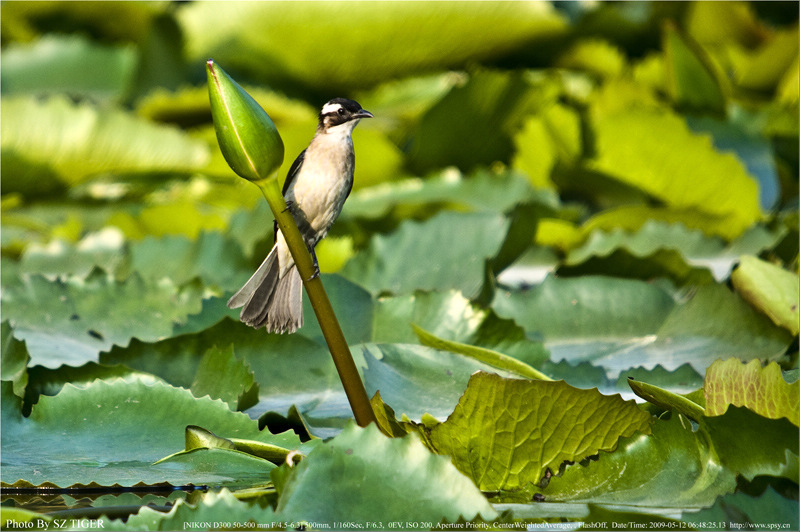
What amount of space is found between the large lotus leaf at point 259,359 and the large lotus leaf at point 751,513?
54 centimetres

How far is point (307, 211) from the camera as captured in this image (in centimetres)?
90

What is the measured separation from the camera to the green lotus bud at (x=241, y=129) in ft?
2.22

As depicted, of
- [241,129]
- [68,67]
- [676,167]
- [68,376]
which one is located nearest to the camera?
[241,129]

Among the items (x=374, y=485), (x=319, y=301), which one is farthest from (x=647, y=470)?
(x=319, y=301)

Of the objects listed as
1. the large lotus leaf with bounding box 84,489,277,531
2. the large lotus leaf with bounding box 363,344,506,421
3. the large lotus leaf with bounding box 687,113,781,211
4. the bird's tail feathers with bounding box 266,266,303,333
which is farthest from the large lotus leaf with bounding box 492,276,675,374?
the large lotus leaf with bounding box 687,113,781,211

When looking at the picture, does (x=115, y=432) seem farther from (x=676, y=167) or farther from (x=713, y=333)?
(x=676, y=167)

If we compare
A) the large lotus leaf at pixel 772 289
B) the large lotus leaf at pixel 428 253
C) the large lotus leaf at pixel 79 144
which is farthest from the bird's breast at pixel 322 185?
the large lotus leaf at pixel 79 144

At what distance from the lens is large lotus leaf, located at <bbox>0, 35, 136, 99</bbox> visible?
2.99 m

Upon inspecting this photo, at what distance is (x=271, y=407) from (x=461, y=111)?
4.11ft

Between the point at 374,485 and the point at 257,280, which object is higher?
the point at 257,280

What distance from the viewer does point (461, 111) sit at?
85.2 inches

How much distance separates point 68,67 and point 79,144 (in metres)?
0.90

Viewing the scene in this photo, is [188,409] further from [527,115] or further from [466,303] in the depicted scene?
[527,115]

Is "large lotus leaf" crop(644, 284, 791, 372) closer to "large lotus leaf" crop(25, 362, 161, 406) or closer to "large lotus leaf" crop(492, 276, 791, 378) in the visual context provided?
"large lotus leaf" crop(492, 276, 791, 378)
